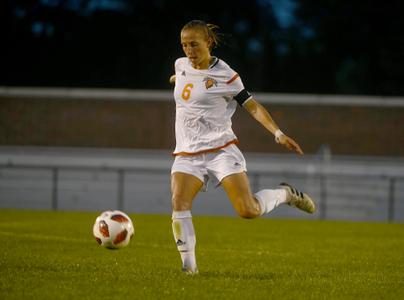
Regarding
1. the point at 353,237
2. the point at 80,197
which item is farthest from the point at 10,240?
the point at 80,197

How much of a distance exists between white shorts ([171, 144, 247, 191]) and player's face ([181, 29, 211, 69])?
894 millimetres

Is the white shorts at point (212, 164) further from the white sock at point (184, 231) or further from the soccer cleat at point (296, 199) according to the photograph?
the soccer cleat at point (296, 199)

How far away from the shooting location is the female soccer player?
8250 millimetres

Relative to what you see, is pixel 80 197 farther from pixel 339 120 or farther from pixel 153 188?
pixel 339 120

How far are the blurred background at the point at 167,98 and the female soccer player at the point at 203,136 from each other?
730 inches

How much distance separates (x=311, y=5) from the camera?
1762 inches

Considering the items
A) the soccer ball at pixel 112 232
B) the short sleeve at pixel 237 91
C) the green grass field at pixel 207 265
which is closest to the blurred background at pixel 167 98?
the green grass field at pixel 207 265

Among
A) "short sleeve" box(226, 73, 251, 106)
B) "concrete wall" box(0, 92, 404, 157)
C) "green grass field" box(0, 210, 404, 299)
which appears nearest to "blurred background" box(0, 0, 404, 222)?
"concrete wall" box(0, 92, 404, 157)

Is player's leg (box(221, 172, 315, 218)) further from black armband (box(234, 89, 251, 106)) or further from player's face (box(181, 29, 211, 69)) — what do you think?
player's face (box(181, 29, 211, 69))

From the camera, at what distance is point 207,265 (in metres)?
9.72

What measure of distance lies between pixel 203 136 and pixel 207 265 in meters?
1.95

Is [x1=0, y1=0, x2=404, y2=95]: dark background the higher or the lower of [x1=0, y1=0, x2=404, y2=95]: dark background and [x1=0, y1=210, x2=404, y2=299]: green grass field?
the higher

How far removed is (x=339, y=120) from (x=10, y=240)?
83.1 feet

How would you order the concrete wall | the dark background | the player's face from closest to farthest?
1. the player's face
2. the concrete wall
3. the dark background
